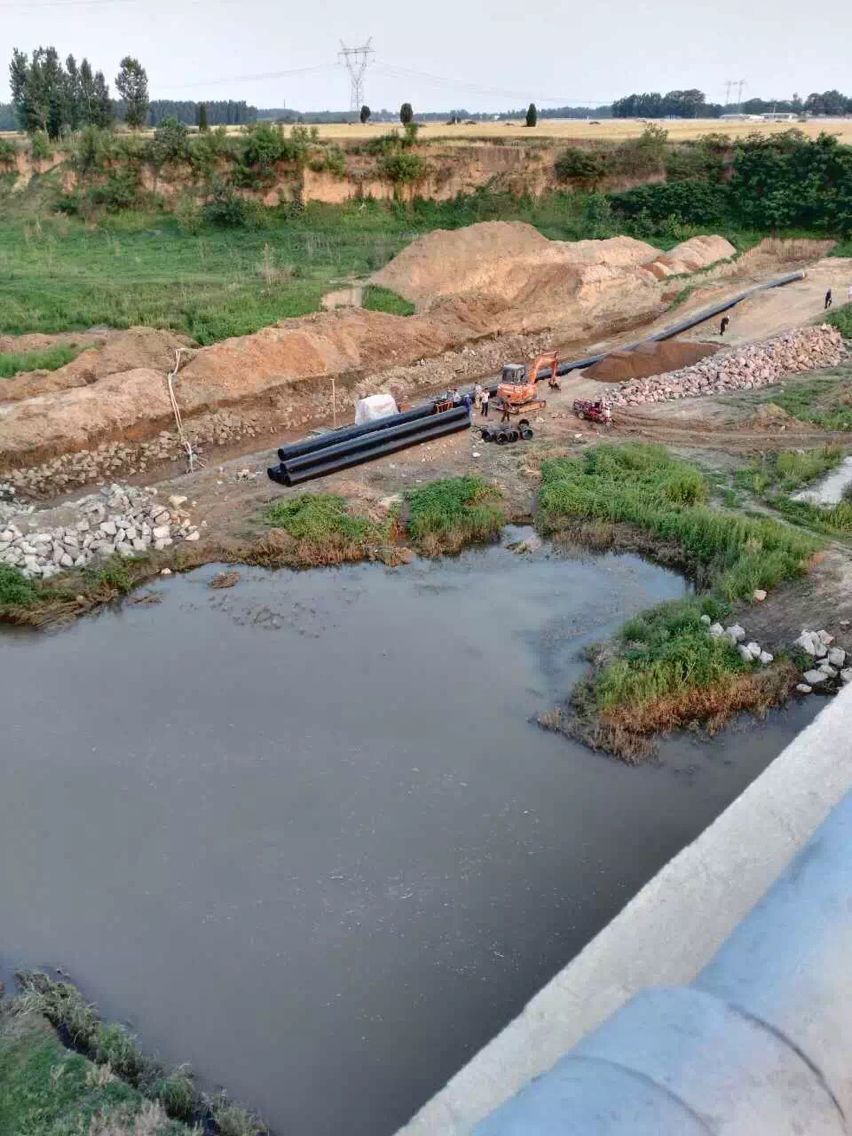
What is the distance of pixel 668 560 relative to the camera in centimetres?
1644

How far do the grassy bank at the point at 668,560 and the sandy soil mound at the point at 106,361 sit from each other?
1259 cm

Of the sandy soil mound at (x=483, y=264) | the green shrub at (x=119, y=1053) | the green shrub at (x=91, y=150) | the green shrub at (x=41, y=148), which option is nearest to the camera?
the green shrub at (x=119, y=1053)

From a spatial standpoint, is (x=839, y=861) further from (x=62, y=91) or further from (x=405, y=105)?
(x=62, y=91)

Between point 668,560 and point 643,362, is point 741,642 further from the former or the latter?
point 643,362

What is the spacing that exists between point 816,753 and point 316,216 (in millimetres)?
41944

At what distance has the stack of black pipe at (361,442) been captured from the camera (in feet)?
64.4

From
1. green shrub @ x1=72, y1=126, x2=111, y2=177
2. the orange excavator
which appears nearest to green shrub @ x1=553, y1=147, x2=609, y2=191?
green shrub @ x1=72, y1=126, x2=111, y2=177

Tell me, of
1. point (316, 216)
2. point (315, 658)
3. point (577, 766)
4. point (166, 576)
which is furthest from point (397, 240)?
point (577, 766)

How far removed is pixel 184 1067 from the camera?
7.80 m

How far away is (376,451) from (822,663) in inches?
441

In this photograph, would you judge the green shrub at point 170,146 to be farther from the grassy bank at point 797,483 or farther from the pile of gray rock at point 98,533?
the grassy bank at point 797,483

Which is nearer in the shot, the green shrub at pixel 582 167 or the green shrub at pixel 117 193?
the green shrub at pixel 582 167

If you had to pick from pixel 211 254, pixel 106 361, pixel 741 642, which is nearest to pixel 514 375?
pixel 106 361

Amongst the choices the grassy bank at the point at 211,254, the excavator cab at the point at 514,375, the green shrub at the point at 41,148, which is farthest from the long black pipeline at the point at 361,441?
the green shrub at the point at 41,148
